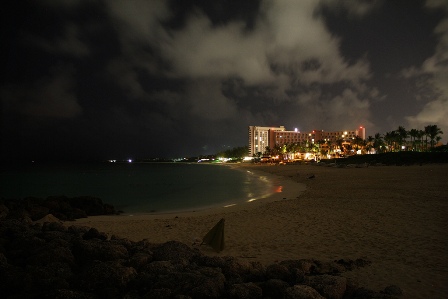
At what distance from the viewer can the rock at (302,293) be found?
4.92 meters

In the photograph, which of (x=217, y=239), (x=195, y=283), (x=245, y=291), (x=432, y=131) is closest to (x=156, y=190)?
(x=217, y=239)

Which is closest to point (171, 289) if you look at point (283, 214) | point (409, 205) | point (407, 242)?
point (407, 242)

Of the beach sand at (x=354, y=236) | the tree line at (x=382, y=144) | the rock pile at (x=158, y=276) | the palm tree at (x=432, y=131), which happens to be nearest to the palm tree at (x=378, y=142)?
the tree line at (x=382, y=144)

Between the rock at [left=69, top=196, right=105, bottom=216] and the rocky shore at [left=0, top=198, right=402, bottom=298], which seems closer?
the rocky shore at [left=0, top=198, right=402, bottom=298]

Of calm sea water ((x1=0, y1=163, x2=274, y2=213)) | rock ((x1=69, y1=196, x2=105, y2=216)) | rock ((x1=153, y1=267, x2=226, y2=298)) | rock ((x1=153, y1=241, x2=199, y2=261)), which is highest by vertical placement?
rock ((x1=153, y1=267, x2=226, y2=298))

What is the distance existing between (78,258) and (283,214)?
10.9 metres

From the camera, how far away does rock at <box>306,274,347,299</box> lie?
525cm

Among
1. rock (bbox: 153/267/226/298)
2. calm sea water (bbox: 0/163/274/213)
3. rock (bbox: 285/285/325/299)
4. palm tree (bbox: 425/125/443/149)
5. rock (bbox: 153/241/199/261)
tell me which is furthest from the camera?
palm tree (bbox: 425/125/443/149)

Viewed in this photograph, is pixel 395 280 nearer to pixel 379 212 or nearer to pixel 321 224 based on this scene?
pixel 321 224

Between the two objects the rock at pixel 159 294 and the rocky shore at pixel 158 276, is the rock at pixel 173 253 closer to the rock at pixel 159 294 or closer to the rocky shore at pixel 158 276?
the rocky shore at pixel 158 276

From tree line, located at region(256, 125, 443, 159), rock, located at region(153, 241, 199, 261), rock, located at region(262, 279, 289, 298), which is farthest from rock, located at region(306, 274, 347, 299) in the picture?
tree line, located at region(256, 125, 443, 159)

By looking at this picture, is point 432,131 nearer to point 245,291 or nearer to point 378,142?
point 378,142

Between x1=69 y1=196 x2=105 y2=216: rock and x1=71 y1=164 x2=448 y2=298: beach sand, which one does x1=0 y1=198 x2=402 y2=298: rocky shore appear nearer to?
x1=71 y1=164 x2=448 y2=298: beach sand

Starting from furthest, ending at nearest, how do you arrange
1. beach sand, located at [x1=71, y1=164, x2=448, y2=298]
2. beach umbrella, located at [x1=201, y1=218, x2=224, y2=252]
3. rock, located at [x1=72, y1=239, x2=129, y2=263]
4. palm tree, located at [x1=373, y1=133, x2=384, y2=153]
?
palm tree, located at [x1=373, y1=133, x2=384, y2=153] < beach umbrella, located at [x1=201, y1=218, x2=224, y2=252] < rock, located at [x1=72, y1=239, x2=129, y2=263] < beach sand, located at [x1=71, y1=164, x2=448, y2=298]
